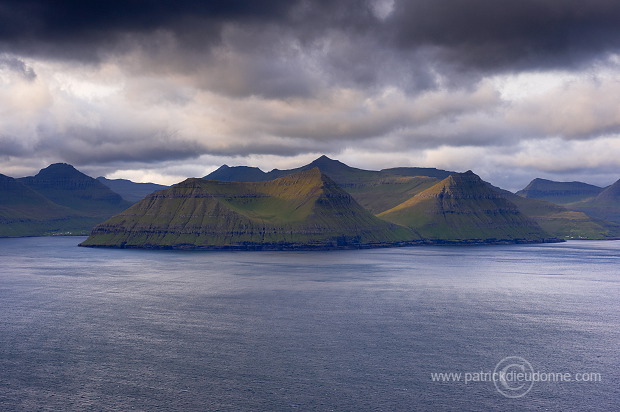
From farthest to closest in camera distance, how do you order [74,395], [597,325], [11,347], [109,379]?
[597,325] < [11,347] < [109,379] < [74,395]

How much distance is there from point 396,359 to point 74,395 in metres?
70.0

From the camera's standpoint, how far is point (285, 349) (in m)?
143

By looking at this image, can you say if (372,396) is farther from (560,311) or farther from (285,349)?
(560,311)

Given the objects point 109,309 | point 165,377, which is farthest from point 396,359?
point 109,309

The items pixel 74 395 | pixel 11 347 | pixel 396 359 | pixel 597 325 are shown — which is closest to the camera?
pixel 74 395

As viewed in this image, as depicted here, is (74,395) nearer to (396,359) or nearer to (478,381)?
(396,359)

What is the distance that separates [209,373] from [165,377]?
928 centimetres

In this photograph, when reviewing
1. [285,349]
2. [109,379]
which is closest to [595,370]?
[285,349]

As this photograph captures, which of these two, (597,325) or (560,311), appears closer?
(597,325)

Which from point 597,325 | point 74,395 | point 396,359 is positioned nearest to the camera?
point 74,395

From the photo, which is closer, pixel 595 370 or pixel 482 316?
pixel 595 370

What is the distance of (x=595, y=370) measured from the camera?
417 ft

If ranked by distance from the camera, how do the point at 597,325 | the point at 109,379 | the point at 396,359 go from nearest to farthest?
the point at 109,379
the point at 396,359
the point at 597,325

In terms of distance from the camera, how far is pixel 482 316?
185500mm
